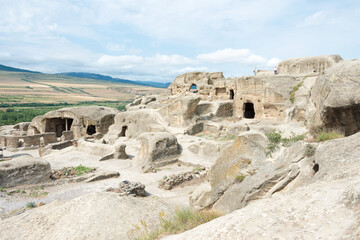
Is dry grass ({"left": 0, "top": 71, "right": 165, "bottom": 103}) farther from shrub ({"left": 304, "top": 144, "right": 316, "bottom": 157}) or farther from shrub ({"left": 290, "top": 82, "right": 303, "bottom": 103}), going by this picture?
shrub ({"left": 304, "top": 144, "right": 316, "bottom": 157})

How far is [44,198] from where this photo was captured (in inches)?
344

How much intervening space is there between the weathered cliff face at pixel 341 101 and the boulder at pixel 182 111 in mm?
11810

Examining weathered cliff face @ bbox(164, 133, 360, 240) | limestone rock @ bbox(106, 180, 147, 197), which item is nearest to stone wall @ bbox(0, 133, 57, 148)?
limestone rock @ bbox(106, 180, 147, 197)

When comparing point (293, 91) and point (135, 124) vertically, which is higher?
point (293, 91)

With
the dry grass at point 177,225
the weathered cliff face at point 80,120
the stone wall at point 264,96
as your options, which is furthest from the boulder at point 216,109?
the dry grass at point 177,225

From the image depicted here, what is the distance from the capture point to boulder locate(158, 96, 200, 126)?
17.6 metres

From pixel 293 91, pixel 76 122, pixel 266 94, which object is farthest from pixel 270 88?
pixel 76 122

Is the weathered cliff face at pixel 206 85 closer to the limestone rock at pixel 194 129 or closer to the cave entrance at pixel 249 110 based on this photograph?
the cave entrance at pixel 249 110

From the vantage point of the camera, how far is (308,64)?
17.6 metres

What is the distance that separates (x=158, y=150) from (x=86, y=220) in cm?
795

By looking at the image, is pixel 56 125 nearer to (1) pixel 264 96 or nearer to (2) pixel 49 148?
(2) pixel 49 148

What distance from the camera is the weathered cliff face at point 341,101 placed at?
17.5ft

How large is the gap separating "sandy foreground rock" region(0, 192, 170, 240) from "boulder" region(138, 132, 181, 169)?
653cm

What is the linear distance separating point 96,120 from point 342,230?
24265mm
